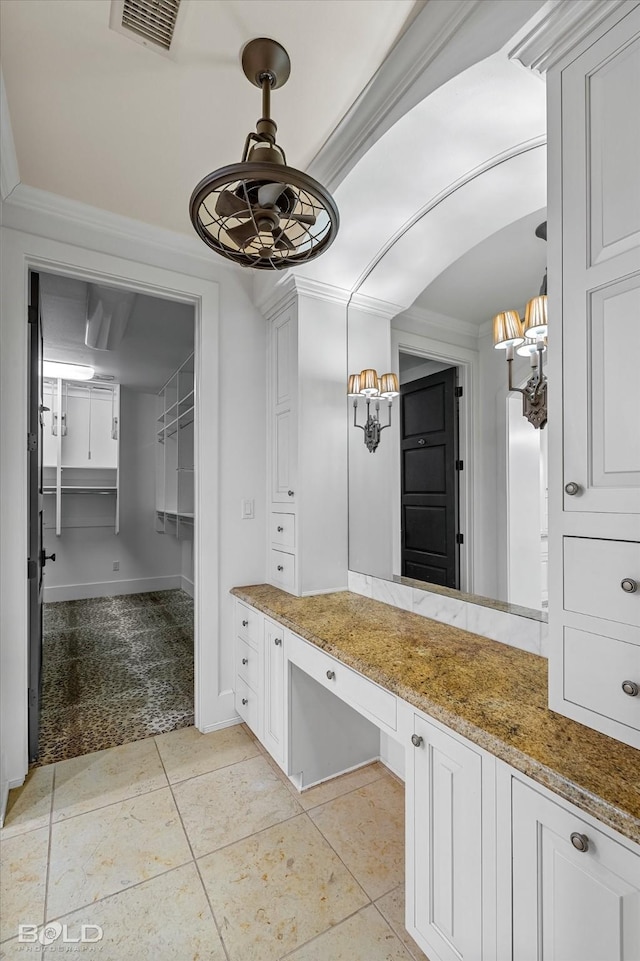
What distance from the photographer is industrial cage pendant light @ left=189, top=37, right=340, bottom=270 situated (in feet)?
3.86

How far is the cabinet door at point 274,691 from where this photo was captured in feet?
6.56

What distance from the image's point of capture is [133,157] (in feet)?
6.07

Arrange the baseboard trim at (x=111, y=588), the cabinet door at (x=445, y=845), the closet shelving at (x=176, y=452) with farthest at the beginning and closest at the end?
1. the baseboard trim at (x=111, y=588)
2. the closet shelving at (x=176, y=452)
3. the cabinet door at (x=445, y=845)

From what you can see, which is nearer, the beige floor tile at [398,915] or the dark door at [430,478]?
the beige floor tile at [398,915]

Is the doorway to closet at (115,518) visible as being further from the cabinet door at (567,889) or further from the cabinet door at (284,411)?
the cabinet door at (567,889)

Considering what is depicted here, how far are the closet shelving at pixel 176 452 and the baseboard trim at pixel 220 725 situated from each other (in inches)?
78.0

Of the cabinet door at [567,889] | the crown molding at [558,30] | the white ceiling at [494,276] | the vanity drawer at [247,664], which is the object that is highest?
the crown molding at [558,30]

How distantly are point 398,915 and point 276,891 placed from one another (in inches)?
16.0

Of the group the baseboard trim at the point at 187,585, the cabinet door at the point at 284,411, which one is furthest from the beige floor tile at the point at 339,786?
the baseboard trim at the point at 187,585

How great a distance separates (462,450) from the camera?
1.77 meters

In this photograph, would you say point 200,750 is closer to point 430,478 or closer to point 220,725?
point 220,725

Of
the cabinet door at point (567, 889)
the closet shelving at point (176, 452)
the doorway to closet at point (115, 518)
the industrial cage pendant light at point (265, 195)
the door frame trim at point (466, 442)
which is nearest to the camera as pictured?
the cabinet door at point (567, 889)

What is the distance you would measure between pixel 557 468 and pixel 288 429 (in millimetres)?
1555

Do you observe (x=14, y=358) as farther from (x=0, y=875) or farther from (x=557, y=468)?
(x=557, y=468)
